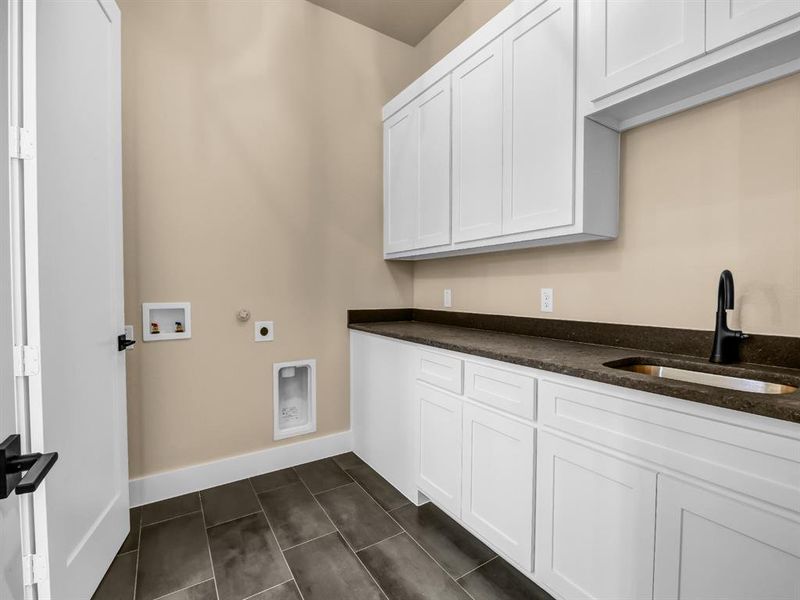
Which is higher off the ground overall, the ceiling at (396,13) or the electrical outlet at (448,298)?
the ceiling at (396,13)

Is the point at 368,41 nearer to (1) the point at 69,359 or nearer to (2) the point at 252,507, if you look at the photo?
(1) the point at 69,359

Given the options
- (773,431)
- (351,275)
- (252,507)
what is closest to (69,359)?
(252,507)

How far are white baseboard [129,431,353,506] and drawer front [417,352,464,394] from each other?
3.61 feet

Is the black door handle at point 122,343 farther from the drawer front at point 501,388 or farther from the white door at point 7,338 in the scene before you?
the drawer front at point 501,388

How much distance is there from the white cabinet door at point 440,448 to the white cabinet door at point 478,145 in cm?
90

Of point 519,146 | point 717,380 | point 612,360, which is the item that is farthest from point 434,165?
point 717,380

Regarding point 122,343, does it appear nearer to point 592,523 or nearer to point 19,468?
point 19,468

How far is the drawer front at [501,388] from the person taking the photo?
146cm

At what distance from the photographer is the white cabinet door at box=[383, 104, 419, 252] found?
8.46 ft

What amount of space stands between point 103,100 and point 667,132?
7.78ft

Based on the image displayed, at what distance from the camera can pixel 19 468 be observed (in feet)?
2.77

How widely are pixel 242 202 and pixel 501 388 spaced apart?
6.23ft

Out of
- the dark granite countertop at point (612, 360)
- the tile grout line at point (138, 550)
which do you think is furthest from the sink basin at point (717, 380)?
the tile grout line at point (138, 550)

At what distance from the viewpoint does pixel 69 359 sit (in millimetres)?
1330
